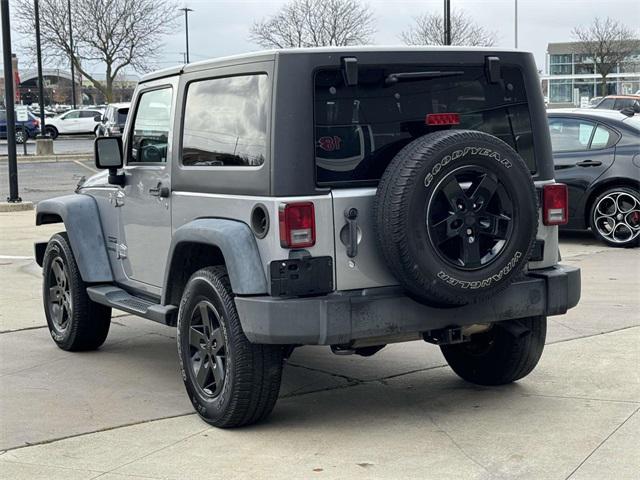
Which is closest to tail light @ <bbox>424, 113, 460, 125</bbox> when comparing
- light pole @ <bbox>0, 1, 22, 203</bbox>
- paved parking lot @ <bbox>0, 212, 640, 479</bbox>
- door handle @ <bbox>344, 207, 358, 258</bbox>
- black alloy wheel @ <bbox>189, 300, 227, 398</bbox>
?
door handle @ <bbox>344, 207, 358, 258</bbox>

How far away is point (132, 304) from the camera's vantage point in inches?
252

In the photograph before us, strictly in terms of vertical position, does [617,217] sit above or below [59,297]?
above

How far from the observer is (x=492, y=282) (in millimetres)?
5004

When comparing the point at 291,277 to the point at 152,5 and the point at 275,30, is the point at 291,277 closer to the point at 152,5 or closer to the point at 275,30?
the point at 275,30

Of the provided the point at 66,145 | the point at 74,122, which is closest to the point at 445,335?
the point at 66,145

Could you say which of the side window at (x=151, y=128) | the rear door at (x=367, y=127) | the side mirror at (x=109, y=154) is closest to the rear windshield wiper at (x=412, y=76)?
the rear door at (x=367, y=127)

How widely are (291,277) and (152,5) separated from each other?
51.0m

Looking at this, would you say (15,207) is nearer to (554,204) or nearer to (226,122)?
(226,122)

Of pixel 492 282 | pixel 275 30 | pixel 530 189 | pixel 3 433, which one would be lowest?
pixel 3 433

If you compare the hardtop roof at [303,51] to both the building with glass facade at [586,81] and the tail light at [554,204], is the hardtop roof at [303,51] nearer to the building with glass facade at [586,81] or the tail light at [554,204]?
the tail light at [554,204]

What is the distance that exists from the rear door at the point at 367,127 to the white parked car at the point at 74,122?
43.5m

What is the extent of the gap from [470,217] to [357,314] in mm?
726

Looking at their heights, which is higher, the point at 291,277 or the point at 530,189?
the point at 530,189

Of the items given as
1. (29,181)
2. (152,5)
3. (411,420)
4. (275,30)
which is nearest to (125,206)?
(411,420)
